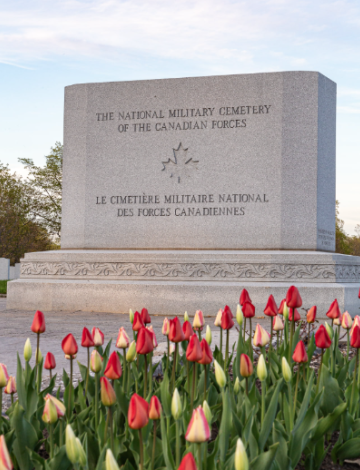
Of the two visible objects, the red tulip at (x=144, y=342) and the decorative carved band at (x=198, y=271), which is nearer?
the red tulip at (x=144, y=342)

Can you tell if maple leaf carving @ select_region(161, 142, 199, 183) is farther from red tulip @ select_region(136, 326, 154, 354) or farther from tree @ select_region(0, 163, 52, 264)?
tree @ select_region(0, 163, 52, 264)

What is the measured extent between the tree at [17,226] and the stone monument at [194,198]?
30.4 meters

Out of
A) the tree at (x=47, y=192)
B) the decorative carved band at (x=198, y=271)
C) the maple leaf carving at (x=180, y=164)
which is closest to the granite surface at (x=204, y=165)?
the maple leaf carving at (x=180, y=164)

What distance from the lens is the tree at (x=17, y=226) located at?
39312 millimetres

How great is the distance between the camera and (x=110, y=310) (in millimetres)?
9016

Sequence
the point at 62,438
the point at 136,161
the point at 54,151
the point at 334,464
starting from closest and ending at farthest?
1. the point at 62,438
2. the point at 334,464
3. the point at 136,161
4. the point at 54,151

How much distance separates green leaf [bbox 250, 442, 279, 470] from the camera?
1.56 m

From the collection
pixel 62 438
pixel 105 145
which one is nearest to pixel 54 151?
pixel 105 145

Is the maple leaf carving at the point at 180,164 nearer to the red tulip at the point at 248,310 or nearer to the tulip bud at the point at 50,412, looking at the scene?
the red tulip at the point at 248,310

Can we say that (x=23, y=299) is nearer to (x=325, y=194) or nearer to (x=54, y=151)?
(x=325, y=194)

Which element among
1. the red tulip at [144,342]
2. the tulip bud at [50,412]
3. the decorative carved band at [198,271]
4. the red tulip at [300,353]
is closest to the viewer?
the tulip bud at [50,412]

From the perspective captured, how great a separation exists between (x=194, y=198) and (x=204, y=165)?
62 centimetres

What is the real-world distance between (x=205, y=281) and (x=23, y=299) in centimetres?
327

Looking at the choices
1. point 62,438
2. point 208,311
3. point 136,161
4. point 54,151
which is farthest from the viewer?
point 54,151
